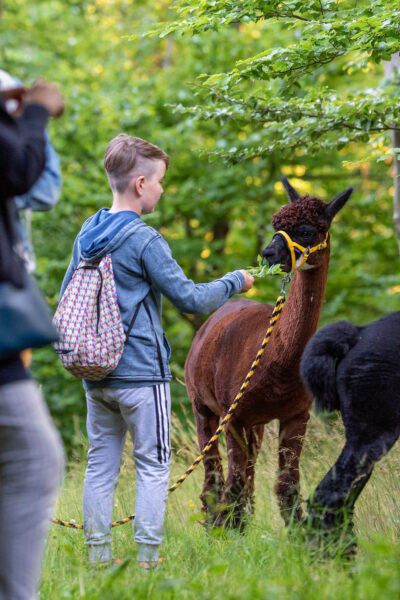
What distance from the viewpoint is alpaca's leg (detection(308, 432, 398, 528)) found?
3.20 m

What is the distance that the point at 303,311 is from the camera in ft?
14.1

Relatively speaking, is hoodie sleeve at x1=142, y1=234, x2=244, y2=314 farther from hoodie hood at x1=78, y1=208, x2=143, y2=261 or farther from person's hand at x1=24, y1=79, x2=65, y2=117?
person's hand at x1=24, y1=79, x2=65, y2=117

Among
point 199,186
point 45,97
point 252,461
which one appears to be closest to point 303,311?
point 252,461

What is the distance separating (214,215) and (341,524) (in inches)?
387

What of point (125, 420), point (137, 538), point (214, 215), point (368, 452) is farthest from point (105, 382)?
point (214, 215)

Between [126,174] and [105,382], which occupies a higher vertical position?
[126,174]

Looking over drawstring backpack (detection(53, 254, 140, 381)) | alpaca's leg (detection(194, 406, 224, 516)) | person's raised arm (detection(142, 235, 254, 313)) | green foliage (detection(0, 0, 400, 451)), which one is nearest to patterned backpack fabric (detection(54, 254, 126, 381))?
drawstring backpack (detection(53, 254, 140, 381))

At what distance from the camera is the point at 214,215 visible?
41.9 feet

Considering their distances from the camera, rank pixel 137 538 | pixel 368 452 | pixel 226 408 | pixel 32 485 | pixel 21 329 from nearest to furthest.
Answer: pixel 21 329
pixel 32 485
pixel 368 452
pixel 137 538
pixel 226 408

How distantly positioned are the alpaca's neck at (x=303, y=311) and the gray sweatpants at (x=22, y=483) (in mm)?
2235

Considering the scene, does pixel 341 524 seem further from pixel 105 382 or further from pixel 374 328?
pixel 105 382

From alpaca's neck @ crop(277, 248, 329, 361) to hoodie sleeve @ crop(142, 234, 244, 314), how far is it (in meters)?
0.87

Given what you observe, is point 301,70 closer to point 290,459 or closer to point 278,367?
point 278,367

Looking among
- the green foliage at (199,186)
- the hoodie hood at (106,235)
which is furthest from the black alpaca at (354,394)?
the green foliage at (199,186)
